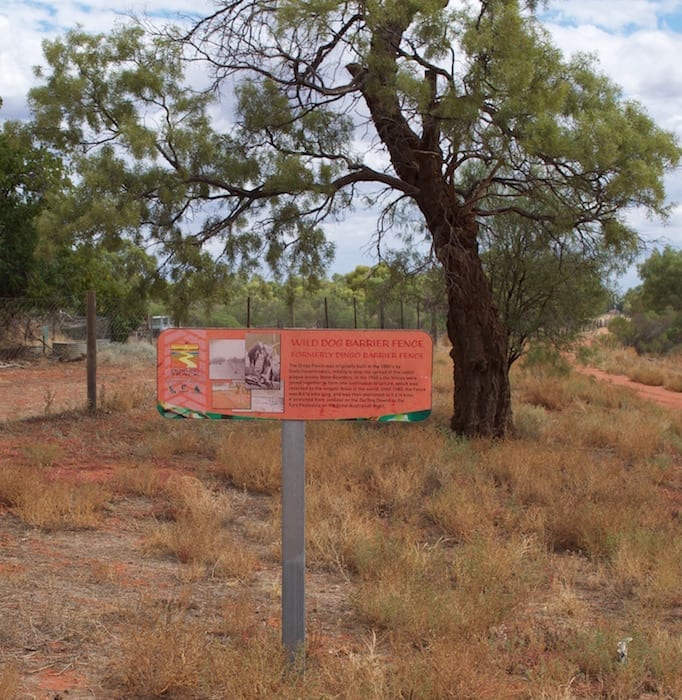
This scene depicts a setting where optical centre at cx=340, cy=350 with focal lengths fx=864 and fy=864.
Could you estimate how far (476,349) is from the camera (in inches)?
488

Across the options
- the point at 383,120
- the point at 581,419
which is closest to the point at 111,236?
the point at 383,120

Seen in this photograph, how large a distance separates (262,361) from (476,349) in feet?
27.4

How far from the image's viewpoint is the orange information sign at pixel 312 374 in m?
4.32

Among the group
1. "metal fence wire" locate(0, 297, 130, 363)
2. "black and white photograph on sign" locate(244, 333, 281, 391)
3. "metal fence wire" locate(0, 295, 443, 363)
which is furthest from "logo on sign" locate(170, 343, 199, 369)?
"metal fence wire" locate(0, 297, 130, 363)

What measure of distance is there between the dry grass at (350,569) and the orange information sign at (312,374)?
47.7 inches

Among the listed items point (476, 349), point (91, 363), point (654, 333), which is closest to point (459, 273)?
point (476, 349)

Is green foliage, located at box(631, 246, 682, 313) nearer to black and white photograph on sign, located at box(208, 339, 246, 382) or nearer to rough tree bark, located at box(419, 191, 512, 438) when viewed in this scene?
rough tree bark, located at box(419, 191, 512, 438)

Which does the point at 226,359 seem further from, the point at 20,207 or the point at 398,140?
the point at 20,207

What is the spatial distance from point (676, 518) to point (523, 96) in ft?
15.8

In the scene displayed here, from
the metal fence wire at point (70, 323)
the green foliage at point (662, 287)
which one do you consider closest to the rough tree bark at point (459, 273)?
the metal fence wire at point (70, 323)

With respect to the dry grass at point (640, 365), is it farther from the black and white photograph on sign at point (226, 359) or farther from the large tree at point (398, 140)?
the black and white photograph on sign at point (226, 359)

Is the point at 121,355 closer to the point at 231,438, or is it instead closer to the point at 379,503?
the point at 231,438

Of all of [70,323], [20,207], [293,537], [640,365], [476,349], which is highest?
[20,207]

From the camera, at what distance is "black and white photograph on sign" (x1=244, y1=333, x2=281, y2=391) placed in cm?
436
